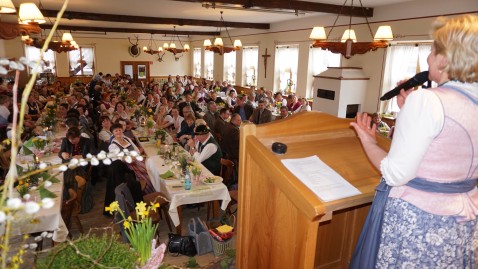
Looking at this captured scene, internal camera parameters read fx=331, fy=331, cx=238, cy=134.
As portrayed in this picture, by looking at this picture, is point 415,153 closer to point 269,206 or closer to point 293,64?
point 269,206

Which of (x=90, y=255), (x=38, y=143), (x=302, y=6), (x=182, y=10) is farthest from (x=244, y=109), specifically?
(x=90, y=255)

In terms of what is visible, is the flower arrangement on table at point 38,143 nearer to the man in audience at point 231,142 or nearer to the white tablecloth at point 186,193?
the white tablecloth at point 186,193

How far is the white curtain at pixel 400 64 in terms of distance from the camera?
7.34 metres

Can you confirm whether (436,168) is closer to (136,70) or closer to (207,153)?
(207,153)

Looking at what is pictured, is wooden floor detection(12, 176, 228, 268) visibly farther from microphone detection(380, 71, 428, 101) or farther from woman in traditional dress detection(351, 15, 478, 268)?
microphone detection(380, 71, 428, 101)

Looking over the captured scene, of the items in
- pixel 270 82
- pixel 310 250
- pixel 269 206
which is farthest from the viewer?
pixel 270 82

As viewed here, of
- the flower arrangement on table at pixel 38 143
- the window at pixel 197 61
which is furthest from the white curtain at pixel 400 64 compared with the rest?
the window at pixel 197 61

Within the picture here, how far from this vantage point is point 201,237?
3932 mm

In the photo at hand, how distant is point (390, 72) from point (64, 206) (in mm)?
7200

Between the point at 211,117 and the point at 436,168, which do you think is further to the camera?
the point at 211,117

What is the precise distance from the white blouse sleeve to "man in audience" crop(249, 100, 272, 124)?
7.39 m

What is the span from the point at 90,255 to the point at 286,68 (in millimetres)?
11206

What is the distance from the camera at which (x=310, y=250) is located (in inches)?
53.1

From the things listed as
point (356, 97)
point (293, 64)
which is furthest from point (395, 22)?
point (293, 64)
